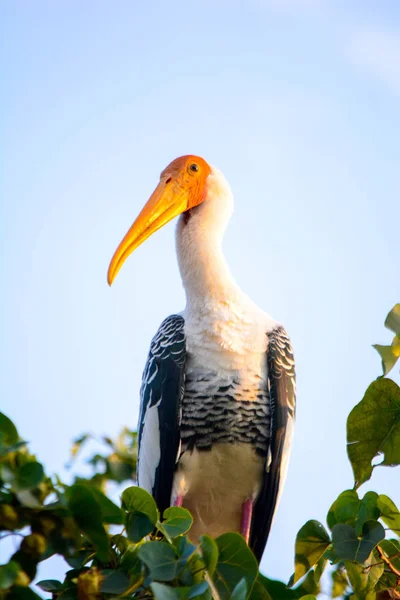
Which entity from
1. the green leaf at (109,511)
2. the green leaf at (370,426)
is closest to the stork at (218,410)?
the green leaf at (370,426)

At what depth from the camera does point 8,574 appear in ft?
8.04

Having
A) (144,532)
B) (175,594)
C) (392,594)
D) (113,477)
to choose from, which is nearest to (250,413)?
(113,477)

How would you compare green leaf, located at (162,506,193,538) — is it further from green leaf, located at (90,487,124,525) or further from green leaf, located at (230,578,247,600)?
green leaf, located at (230,578,247,600)

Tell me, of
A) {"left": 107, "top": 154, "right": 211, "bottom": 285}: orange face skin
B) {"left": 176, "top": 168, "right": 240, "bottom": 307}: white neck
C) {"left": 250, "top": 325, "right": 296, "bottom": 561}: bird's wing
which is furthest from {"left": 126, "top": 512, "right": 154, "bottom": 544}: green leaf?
{"left": 107, "top": 154, "right": 211, "bottom": 285}: orange face skin

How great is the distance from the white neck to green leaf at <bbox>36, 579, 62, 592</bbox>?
2360mm

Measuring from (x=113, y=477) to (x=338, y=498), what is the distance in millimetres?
2311

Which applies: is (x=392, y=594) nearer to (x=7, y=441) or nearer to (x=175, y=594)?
(x=175, y=594)

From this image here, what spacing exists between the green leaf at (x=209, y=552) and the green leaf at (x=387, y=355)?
97cm

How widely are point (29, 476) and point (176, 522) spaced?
0.67 metres

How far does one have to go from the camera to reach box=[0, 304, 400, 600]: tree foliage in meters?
2.61

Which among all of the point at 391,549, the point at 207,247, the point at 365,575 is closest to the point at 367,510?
the point at 365,575

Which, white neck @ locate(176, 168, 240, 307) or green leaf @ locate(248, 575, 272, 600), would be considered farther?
white neck @ locate(176, 168, 240, 307)

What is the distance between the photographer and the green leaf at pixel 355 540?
3254mm

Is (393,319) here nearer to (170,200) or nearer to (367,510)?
(367,510)
